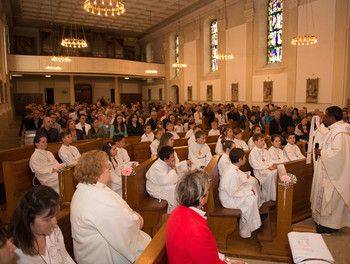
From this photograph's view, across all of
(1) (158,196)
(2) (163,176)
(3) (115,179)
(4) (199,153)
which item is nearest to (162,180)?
(2) (163,176)

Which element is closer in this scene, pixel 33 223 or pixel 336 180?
pixel 33 223

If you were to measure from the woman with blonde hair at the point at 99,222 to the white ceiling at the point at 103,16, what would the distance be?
17.4 m

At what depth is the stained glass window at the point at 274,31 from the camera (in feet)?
45.9

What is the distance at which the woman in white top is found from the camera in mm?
1704

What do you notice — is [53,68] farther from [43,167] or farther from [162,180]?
[162,180]

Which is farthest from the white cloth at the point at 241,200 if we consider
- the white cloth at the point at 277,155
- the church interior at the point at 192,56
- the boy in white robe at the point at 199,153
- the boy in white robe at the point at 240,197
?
the boy in white robe at the point at 199,153

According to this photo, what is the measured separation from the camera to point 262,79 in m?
14.8

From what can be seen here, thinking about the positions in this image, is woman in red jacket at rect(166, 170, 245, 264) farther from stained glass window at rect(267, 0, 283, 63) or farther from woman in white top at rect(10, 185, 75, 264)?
stained glass window at rect(267, 0, 283, 63)

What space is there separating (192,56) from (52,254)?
63.6 feet

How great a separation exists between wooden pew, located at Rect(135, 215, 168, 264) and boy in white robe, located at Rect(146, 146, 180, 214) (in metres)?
2.03

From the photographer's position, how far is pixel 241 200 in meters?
3.80

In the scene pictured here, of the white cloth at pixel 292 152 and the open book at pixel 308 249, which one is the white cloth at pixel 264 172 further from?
the open book at pixel 308 249

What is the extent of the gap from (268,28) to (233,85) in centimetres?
361

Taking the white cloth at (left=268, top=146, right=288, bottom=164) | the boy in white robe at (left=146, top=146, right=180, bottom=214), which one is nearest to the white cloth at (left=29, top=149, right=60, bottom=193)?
the boy in white robe at (left=146, top=146, right=180, bottom=214)
